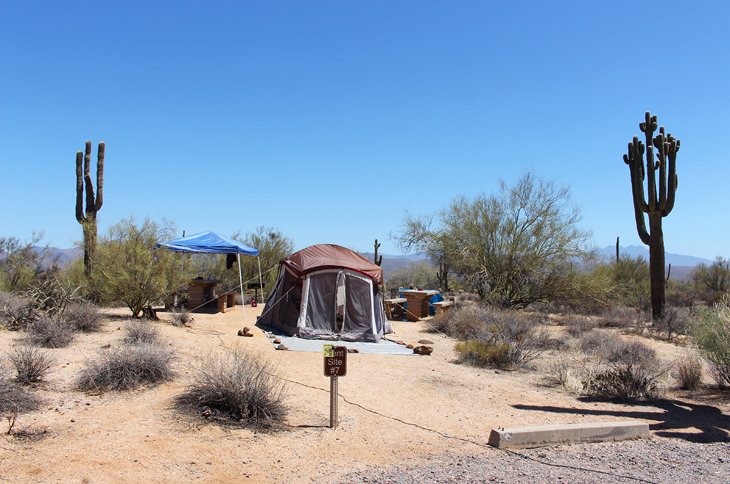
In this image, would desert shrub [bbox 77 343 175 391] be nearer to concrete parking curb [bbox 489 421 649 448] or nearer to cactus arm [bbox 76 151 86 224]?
concrete parking curb [bbox 489 421 649 448]

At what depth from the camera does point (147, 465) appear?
4977 mm

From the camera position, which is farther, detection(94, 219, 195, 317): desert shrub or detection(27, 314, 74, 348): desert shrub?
detection(94, 219, 195, 317): desert shrub

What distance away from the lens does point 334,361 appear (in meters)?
6.39

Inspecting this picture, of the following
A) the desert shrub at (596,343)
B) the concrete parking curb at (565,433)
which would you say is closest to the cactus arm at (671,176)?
the desert shrub at (596,343)

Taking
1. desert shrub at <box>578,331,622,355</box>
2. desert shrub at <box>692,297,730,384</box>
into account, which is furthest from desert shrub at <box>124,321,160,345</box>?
desert shrub at <box>692,297,730,384</box>

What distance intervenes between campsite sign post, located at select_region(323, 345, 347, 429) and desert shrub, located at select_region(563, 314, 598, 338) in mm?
10748

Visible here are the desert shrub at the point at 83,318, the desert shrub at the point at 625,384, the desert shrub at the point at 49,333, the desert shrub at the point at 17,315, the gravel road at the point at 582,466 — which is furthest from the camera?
the desert shrub at the point at 83,318

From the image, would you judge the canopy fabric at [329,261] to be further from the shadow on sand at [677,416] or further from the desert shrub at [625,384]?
the shadow on sand at [677,416]

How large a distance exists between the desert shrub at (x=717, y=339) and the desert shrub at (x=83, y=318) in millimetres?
11161

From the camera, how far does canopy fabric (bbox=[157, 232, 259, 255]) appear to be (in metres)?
16.5

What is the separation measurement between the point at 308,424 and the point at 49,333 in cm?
561

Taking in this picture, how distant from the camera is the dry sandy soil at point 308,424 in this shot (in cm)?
503

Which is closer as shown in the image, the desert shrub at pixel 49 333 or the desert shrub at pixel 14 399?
the desert shrub at pixel 14 399

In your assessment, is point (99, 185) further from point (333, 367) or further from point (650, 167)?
point (650, 167)
